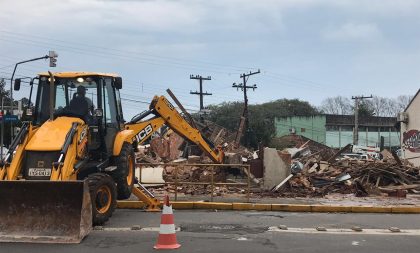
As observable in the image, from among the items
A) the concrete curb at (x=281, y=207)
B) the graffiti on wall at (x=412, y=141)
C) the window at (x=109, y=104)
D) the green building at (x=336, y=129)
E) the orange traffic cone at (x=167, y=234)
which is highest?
the green building at (x=336, y=129)

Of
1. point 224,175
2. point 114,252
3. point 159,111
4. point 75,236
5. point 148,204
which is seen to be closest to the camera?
point 114,252

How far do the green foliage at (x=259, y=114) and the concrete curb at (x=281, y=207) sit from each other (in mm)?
29339

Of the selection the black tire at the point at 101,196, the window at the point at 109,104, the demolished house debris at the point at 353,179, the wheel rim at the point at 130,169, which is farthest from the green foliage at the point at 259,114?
the black tire at the point at 101,196

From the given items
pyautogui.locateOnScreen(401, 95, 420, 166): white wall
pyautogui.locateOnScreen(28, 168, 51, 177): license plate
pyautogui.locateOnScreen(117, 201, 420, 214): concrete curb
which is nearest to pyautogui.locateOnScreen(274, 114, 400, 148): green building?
pyautogui.locateOnScreen(401, 95, 420, 166): white wall

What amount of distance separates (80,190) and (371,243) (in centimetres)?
517

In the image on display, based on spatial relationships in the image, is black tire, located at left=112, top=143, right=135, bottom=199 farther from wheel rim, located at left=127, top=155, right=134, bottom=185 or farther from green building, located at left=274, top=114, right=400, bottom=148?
green building, located at left=274, top=114, right=400, bottom=148

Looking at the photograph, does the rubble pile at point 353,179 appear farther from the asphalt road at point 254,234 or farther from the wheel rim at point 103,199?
the wheel rim at point 103,199

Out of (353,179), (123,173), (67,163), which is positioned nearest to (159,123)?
(123,173)

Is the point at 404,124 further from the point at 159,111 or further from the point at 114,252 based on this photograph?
the point at 114,252

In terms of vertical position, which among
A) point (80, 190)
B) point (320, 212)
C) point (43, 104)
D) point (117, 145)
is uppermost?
point (43, 104)

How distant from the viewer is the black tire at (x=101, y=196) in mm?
9992

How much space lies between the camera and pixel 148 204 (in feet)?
43.5

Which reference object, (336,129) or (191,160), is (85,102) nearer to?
(191,160)

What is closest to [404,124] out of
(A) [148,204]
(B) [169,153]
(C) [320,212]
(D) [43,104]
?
(B) [169,153]
